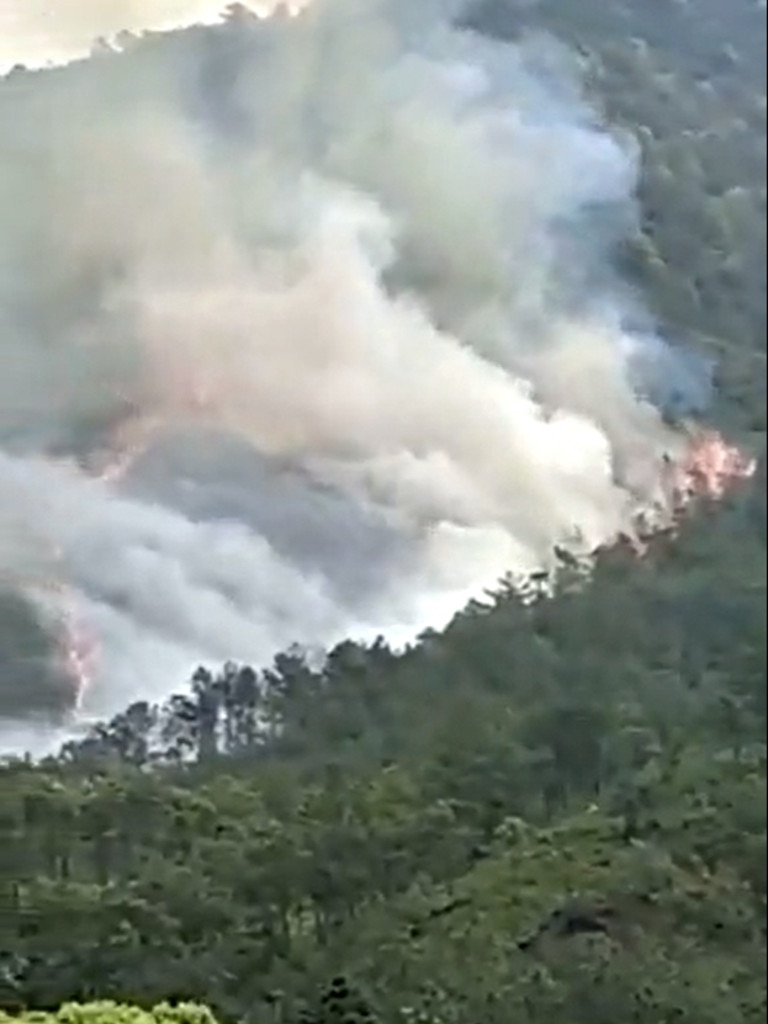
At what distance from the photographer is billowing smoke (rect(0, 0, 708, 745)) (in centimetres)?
322

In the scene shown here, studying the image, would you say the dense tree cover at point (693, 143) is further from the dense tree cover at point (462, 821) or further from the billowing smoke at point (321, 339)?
the dense tree cover at point (462, 821)

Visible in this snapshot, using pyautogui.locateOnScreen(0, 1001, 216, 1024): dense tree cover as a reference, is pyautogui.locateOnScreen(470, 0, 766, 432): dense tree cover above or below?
above

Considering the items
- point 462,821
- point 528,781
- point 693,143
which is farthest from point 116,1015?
point 693,143

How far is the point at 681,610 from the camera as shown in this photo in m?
3.20

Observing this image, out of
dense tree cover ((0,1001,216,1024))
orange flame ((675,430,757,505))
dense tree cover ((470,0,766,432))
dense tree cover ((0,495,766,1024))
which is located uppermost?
dense tree cover ((470,0,766,432))

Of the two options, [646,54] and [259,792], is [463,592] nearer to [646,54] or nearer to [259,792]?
[259,792]

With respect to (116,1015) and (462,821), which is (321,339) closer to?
(462,821)

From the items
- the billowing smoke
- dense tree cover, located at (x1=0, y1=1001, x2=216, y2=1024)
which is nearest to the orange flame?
the billowing smoke

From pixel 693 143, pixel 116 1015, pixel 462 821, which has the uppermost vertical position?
pixel 693 143

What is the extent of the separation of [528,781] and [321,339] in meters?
0.73

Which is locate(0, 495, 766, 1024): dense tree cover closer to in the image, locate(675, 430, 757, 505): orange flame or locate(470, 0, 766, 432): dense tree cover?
locate(675, 430, 757, 505): orange flame

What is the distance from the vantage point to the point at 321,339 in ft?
Answer: 10.6

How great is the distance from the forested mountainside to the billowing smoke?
0.24ft

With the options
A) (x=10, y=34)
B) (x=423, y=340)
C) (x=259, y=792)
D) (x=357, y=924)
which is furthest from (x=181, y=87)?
(x=357, y=924)
